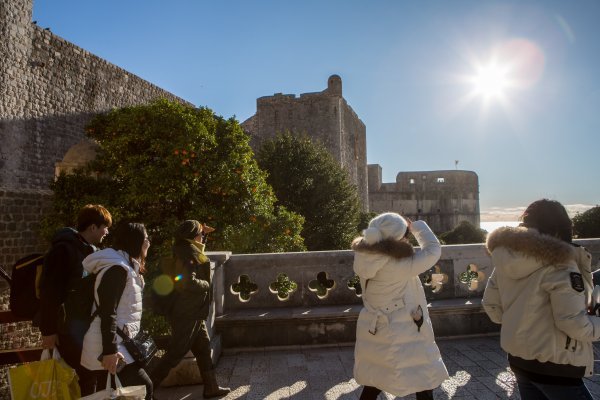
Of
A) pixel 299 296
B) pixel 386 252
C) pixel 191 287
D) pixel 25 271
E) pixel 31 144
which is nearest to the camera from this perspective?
pixel 386 252

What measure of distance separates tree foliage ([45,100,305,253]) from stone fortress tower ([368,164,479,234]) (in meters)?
38.3

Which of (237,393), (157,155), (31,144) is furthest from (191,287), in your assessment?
(31,144)

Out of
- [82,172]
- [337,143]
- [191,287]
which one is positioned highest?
[337,143]

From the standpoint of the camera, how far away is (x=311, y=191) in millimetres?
18531

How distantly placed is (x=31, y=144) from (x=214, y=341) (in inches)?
479

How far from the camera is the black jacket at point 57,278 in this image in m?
2.62

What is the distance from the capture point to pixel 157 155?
945 cm

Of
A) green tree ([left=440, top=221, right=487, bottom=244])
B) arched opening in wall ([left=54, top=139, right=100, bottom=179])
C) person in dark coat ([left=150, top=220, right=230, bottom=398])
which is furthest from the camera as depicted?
green tree ([left=440, top=221, right=487, bottom=244])

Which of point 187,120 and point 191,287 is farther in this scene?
point 187,120

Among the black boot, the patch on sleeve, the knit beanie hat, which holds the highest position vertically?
the knit beanie hat

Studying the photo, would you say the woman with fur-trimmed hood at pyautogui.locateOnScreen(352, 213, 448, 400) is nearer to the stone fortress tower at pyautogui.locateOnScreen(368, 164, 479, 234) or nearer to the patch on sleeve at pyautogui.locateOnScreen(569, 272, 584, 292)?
the patch on sleeve at pyautogui.locateOnScreen(569, 272, 584, 292)

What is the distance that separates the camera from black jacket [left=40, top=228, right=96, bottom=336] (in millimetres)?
2625

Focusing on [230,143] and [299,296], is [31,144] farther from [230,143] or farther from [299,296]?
[299,296]

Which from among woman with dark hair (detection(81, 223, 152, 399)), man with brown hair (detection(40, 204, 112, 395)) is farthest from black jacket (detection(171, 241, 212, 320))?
man with brown hair (detection(40, 204, 112, 395))
